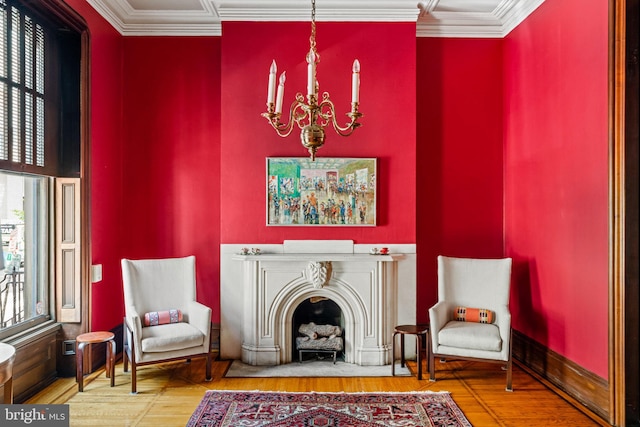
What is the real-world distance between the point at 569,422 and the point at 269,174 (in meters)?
3.33

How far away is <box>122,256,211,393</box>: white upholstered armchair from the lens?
3.91 metres

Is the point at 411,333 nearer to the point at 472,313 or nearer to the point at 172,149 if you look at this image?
the point at 472,313

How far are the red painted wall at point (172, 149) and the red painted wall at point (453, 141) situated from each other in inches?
91.6

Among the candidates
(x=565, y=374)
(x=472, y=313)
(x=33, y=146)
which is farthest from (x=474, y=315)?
(x=33, y=146)

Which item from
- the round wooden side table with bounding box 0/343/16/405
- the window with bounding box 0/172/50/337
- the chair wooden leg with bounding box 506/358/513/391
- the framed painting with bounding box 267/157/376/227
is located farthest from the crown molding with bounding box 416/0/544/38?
the round wooden side table with bounding box 0/343/16/405

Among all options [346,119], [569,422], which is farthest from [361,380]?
[346,119]

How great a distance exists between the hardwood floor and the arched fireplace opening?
0.47 m

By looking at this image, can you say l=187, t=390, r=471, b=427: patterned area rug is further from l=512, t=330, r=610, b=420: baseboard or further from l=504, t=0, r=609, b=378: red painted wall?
l=504, t=0, r=609, b=378: red painted wall

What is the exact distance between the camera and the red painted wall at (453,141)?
205 inches

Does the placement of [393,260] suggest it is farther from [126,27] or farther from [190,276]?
[126,27]

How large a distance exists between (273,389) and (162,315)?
1267 mm

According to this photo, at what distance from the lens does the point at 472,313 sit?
4477 millimetres

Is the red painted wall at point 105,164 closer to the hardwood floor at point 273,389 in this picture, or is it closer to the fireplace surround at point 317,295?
the hardwood floor at point 273,389
